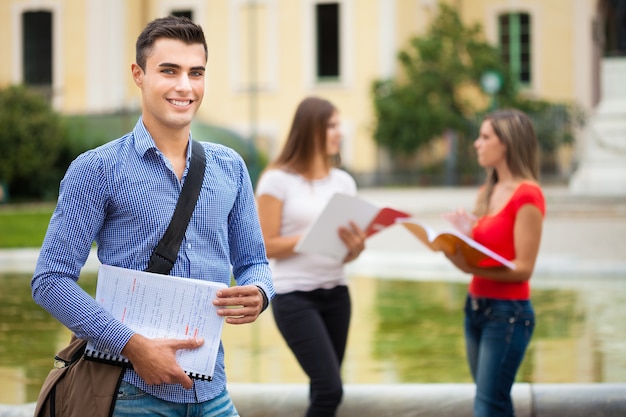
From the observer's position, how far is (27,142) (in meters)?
29.9

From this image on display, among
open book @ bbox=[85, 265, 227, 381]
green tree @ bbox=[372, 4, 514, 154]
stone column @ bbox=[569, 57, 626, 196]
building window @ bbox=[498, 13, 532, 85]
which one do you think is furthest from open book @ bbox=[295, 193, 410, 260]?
building window @ bbox=[498, 13, 532, 85]

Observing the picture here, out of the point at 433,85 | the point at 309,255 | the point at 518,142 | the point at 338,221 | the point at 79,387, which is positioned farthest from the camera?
the point at 433,85

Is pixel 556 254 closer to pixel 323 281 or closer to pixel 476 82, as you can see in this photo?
pixel 323 281

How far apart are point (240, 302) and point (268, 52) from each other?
33926mm

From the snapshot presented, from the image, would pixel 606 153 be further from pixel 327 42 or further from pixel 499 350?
pixel 499 350

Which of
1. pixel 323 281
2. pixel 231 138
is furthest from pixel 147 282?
pixel 231 138

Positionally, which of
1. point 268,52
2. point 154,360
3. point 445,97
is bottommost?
point 154,360

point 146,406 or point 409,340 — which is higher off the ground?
point 146,406

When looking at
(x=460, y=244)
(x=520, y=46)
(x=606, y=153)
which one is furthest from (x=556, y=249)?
(x=520, y=46)

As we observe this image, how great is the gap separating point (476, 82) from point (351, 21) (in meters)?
4.33

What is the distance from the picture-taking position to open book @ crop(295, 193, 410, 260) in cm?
555

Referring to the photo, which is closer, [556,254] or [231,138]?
[556,254]

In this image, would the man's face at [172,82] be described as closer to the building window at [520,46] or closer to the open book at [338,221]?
the open book at [338,221]

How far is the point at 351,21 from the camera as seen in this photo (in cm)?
3619
